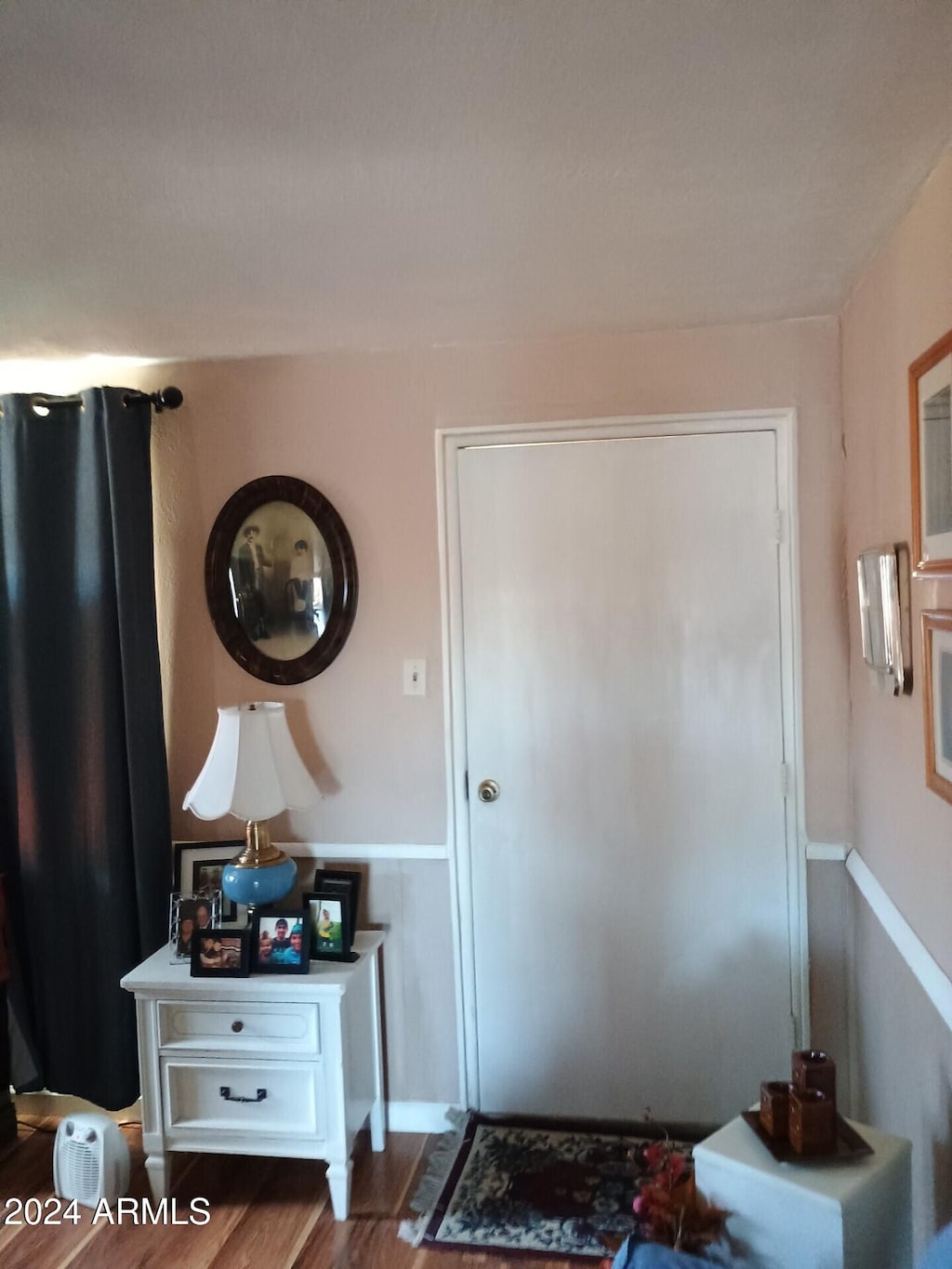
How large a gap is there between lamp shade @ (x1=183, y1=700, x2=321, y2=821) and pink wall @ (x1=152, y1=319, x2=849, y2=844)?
24 centimetres

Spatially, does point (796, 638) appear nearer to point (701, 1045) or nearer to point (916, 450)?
point (916, 450)

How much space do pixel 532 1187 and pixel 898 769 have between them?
1.38 meters

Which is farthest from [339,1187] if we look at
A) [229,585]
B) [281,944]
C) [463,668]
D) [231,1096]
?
[229,585]

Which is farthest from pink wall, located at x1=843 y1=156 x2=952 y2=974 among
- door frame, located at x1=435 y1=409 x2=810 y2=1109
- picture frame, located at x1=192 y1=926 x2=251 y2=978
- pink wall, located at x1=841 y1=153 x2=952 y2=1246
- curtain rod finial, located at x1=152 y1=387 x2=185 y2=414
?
curtain rod finial, located at x1=152 y1=387 x2=185 y2=414

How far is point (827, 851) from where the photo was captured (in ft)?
8.01

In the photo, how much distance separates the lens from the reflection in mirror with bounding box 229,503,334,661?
2.64 m

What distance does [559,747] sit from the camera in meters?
2.56

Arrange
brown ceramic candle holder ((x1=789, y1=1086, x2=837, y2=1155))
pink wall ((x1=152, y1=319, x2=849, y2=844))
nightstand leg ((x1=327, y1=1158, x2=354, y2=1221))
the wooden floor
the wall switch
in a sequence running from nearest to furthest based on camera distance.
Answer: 1. brown ceramic candle holder ((x1=789, y1=1086, x2=837, y2=1155))
2. the wooden floor
3. nightstand leg ((x1=327, y1=1158, x2=354, y2=1221))
4. pink wall ((x1=152, y1=319, x2=849, y2=844))
5. the wall switch

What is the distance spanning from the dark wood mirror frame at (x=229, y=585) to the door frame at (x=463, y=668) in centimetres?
28

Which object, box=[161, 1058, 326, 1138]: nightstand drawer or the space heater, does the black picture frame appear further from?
the space heater

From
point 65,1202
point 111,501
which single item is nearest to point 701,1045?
point 65,1202

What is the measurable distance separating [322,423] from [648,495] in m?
0.92

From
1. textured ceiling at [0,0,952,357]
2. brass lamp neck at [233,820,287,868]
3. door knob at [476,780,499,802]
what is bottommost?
brass lamp neck at [233,820,287,868]

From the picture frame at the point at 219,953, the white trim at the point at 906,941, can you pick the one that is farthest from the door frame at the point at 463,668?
the picture frame at the point at 219,953
